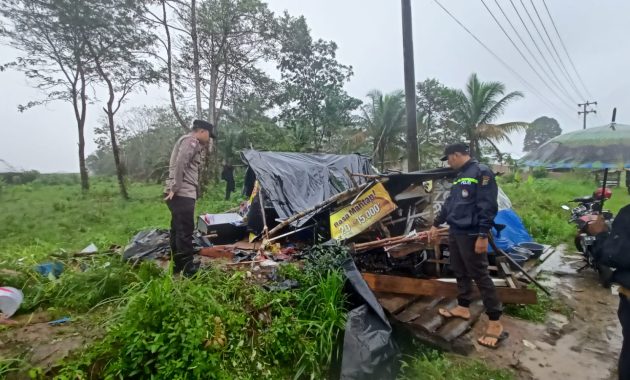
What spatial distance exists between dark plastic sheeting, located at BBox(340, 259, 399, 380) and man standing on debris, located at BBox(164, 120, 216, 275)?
195cm

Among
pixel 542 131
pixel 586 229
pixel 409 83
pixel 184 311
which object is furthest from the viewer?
pixel 542 131

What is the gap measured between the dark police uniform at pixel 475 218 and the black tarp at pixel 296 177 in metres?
3.01

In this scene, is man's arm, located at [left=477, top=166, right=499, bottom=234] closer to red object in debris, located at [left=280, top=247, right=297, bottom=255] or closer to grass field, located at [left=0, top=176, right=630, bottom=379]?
grass field, located at [left=0, top=176, right=630, bottom=379]

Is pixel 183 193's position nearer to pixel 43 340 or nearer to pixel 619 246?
pixel 43 340

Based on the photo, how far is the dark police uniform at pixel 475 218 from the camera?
3.02 meters

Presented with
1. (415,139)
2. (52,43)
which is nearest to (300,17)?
(52,43)

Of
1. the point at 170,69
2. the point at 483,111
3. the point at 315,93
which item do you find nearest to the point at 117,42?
the point at 170,69

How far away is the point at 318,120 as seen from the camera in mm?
20328

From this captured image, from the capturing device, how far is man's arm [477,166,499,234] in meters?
2.99

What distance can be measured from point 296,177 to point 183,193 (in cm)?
298

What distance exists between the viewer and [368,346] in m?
2.64

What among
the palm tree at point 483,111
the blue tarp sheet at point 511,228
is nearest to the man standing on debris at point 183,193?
the blue tarp sheet at point 511,228

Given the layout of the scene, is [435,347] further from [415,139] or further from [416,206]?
[415,139]

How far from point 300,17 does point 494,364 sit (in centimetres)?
1965
